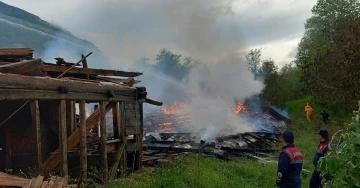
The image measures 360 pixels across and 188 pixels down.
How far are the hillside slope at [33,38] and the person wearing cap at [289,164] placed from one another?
31629 mm

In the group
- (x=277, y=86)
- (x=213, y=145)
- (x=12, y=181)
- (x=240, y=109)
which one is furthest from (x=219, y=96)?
(x=12, y=181)

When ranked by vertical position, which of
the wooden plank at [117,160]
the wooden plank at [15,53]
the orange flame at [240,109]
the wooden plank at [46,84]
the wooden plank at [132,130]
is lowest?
the wooden plank at [117,160]

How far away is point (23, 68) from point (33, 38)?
42.2m

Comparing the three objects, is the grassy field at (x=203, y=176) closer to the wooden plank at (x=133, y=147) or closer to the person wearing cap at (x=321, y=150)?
the wooden plank at (x=133, y=147)

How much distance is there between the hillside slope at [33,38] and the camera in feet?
126

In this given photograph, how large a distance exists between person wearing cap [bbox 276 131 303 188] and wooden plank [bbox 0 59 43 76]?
475 cm

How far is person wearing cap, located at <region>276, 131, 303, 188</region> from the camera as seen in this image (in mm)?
5637

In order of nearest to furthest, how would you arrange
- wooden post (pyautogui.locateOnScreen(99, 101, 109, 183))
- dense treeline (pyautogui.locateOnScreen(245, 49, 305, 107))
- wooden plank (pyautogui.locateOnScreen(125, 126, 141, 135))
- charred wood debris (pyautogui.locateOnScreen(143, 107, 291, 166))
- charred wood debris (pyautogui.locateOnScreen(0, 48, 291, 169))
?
charred wood debris (pyautogui.locateOnScreen(0, 48, 291, 169)) < wooden post (pyautogui.locateOnScreen(99, 101, 109, 183)) < wooden plank (pyautogui.locateOnScreen(125, 126, 141, 135)) < charred wood debris (pyautogui.locateOnScreen(143, 107, 291, 166)) < dense treeline (pyautogui.locateOnScreen(245, 49, 305, 107))

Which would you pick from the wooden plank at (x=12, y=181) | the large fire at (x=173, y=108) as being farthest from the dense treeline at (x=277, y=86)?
the wooden plank at (x=12, y=181)

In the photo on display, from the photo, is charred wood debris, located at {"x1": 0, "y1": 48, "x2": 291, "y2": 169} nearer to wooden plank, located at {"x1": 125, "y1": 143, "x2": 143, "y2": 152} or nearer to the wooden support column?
the wooden support column

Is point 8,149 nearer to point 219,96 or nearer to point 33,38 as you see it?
point 219,96

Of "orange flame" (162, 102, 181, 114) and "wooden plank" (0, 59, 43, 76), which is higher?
"wooden plank" (0, 59, 43, 76)

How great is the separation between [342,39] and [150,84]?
25265 mm

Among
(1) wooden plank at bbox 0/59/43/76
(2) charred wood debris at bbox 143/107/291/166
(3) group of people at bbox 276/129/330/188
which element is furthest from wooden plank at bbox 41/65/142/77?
(3) group of people at bbox 276/129/330/188
